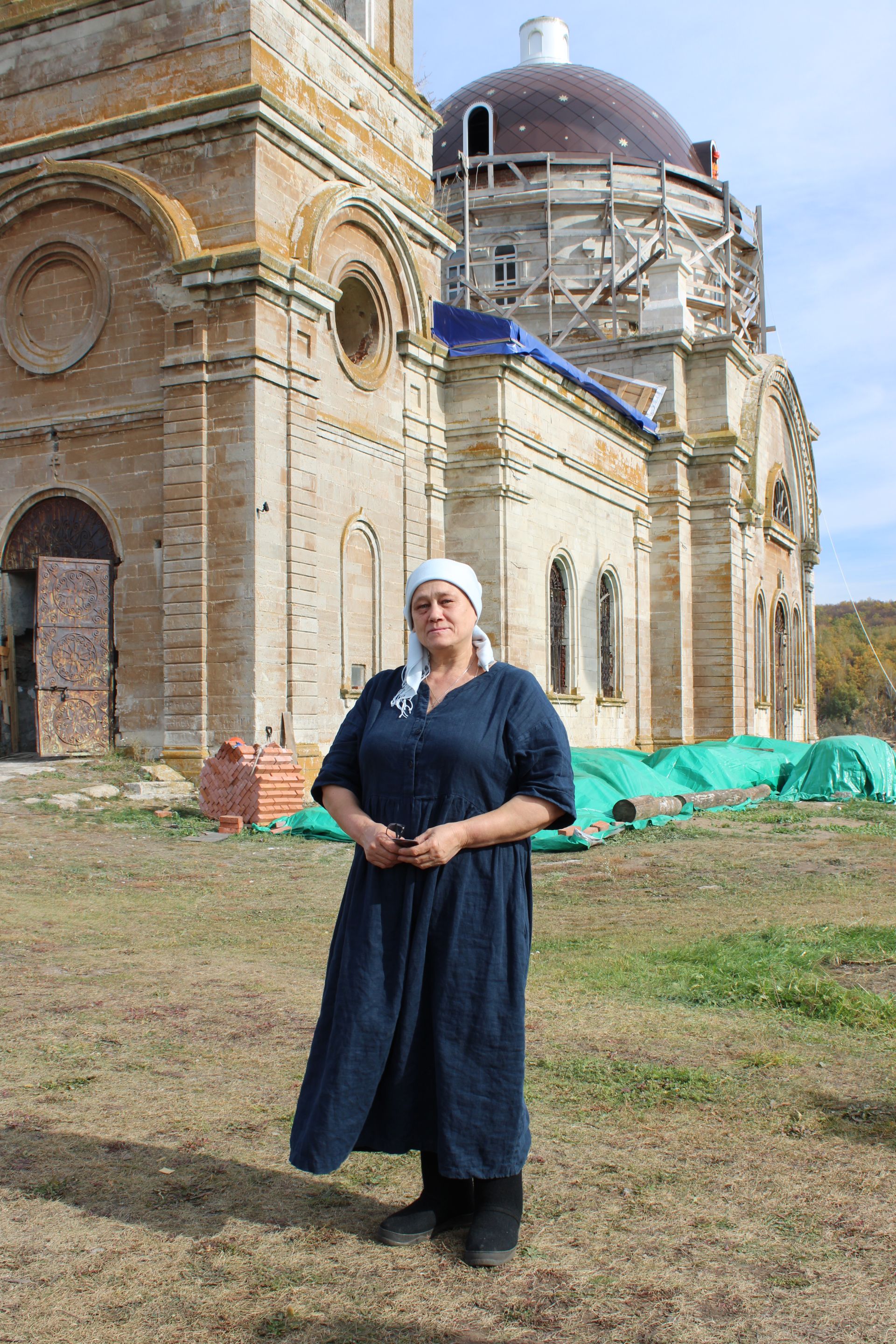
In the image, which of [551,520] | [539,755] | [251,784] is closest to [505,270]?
[551,520]

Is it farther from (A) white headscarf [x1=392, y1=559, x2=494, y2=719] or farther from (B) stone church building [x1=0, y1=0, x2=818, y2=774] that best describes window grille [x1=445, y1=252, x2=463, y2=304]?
(A) white headscarf [x1=392, y1=559, x2=494, y2=719]

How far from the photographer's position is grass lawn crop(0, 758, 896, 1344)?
2941mm

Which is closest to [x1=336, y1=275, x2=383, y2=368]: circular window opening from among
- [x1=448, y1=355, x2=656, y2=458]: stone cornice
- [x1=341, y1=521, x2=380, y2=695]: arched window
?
[x1=448, y1=355, x2=656, y2=458]: stone cornice

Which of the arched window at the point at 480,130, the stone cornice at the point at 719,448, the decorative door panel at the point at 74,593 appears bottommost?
the decorative door panel at the point at 74,593

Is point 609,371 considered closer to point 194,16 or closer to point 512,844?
point 194,16

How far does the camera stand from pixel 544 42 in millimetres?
40344

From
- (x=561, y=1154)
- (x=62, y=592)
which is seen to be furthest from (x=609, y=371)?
(x=561, y=1154)

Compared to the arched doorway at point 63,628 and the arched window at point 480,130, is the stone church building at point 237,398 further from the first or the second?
the arched window at point 480,130

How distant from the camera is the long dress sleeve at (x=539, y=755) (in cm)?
344

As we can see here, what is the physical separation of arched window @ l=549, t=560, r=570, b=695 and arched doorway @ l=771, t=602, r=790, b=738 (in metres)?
10.4

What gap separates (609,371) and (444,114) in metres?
13.7

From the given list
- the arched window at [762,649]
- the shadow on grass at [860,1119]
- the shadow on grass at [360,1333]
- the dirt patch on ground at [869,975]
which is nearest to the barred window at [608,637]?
the arched window at [762,649]

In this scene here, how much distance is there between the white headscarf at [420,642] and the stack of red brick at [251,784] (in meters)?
9.09

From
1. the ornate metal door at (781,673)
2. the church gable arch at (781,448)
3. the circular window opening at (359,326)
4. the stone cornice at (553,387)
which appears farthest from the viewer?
the ornate metal door at (781,673)
